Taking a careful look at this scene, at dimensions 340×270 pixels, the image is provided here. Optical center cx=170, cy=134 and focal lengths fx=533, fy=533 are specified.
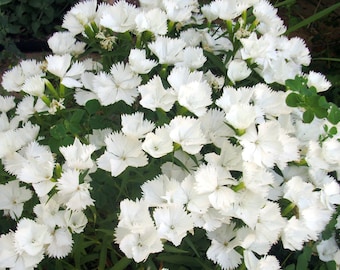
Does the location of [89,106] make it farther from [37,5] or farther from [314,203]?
[37,5]

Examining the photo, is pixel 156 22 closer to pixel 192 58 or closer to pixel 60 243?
pixel 192 58

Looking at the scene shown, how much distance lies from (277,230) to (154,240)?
8.8 inches

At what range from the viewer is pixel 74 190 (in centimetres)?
90

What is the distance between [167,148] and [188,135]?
0.05m

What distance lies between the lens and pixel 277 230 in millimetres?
931

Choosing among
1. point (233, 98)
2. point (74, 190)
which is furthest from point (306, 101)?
point (74, 190)

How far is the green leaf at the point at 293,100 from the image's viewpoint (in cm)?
99

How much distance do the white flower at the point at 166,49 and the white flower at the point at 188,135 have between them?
186mm

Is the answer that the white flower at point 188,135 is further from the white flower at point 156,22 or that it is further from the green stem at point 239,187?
the white flower at point 156,22

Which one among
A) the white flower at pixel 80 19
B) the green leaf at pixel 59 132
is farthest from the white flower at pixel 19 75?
the green leaf at pixel 59 132

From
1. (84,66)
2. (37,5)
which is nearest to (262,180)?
(84,66)

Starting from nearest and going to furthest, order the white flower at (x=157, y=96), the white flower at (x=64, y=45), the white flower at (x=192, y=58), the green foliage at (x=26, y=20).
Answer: the white flower at (x=157, y=96) < the white flower at (x=192, y=58) < the white flower at (x=64, y=45) < the green foliage at (x=26, y=20)

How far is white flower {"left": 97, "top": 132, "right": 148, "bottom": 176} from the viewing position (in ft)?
3.00

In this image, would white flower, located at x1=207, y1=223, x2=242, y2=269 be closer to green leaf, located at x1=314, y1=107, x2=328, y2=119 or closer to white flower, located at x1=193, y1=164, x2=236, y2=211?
white flower, located at x1=193, y1=164, x2=236, y2=211
